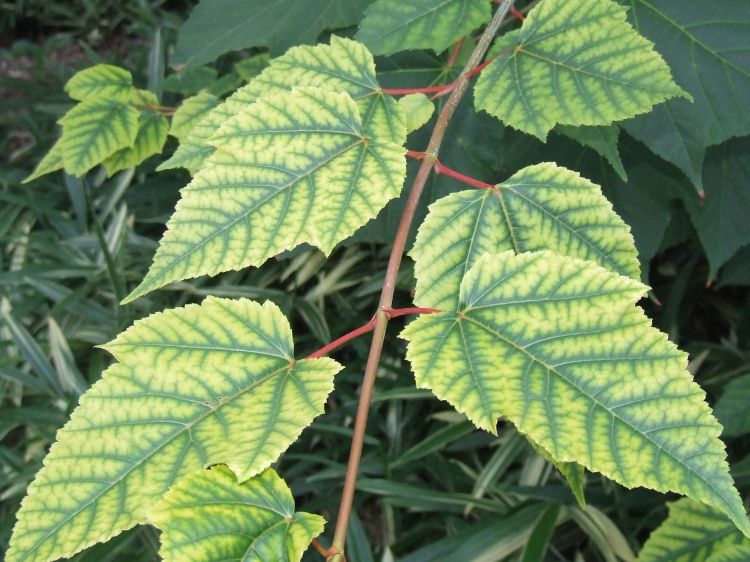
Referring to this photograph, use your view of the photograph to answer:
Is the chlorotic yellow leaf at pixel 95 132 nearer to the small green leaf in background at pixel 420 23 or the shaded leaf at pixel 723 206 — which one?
the small green leaf in background at pixel 420 23

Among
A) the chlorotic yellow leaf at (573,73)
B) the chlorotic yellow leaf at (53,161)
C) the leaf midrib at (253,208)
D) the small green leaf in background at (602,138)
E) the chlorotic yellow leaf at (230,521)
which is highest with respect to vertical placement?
the chlorotic yellow leaf at (573,73)

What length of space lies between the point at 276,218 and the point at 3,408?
2491mm

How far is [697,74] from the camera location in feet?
4.07

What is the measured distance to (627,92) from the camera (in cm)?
77

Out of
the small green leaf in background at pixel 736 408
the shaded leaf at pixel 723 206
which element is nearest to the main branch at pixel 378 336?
the shaded leaf at pixel 723 206

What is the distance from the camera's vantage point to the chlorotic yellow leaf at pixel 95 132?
119cm

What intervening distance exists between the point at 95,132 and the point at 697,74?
2.92 feet

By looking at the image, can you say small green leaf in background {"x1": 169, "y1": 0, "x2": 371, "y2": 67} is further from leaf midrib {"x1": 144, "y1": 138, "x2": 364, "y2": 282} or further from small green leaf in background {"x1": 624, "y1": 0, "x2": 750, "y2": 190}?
leaf midrib {"x1": 144, "y1": 138, "x2": 364, "y2": 282}

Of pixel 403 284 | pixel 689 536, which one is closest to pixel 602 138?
pixel 689 536

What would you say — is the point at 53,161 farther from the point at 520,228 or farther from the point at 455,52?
the point at 520,228

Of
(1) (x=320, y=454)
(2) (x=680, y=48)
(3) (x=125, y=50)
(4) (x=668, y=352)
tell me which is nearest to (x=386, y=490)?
(1) (x=320, y=454)

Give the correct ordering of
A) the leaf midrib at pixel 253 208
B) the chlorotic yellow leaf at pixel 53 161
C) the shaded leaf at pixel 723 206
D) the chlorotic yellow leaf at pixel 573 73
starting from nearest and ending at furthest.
A: the leaf midrib at pixel 253 208 < the chlorotic yellow leaf at pixel 573 73 < the chlorotic yellow leaf at pixel 53 161 < the shaded leaf at pixel 723 206

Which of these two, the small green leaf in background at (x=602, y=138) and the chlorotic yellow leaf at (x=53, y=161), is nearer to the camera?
the small green leaf in background at (x=602, y=138)

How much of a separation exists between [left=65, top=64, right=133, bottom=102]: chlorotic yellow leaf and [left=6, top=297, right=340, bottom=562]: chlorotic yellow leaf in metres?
0.75
